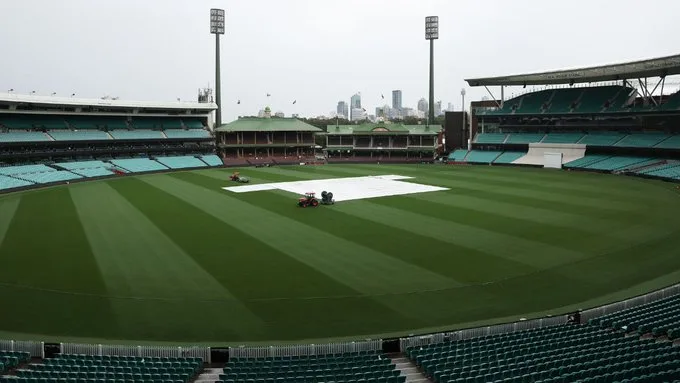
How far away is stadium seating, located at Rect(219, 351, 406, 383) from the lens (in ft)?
40.4

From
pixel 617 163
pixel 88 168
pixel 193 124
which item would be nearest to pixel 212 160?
pixel 193 124

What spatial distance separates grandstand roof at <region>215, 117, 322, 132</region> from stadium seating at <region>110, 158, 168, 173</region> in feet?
54.9

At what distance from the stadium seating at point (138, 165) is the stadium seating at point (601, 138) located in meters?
61.7

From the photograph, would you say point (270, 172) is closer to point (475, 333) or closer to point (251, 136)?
point (251, 136)

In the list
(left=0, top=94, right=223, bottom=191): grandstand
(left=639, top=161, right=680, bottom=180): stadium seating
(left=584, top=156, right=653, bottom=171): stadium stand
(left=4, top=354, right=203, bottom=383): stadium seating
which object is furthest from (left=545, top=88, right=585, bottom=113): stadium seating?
(left=4, top=354, right=203, bottom=383): stadium seating

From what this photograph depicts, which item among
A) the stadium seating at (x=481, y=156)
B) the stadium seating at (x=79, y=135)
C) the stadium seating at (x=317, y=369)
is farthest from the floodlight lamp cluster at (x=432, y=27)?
the stadium seating at (x=317, y=369)

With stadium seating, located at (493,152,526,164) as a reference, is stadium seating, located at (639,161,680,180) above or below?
below

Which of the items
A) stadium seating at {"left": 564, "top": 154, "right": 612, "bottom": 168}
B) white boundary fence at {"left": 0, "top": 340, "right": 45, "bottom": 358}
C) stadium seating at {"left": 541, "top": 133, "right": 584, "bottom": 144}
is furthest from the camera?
stadium seating at {"left": 541, "top": 133, "right": 584, "bottom": 144}

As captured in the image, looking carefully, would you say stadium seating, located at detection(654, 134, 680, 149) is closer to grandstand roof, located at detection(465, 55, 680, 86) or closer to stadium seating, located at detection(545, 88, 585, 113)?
grandstand roof, located at detection(465, 55, 680, 86)

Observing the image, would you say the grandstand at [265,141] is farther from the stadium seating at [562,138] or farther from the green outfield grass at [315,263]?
the green outfield grass at [315,263]

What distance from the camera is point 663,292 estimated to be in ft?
65.7

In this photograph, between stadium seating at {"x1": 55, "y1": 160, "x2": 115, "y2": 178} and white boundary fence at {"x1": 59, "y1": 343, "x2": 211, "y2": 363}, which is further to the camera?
stadium seating at {"x1": 55, "y1": 160, "x2": 115, "y2": 178}

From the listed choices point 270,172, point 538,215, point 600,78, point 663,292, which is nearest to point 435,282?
point 663,292

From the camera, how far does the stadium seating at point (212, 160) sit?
84062 millimetres
